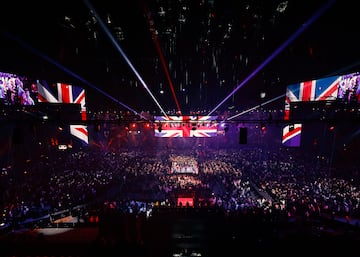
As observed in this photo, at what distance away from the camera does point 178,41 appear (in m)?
9.90

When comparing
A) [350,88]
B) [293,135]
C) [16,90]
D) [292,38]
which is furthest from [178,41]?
[16,90]

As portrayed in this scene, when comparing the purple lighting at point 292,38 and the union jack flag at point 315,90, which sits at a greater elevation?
the purple lighting at point 292,38

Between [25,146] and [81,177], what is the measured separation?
6216 millimetres

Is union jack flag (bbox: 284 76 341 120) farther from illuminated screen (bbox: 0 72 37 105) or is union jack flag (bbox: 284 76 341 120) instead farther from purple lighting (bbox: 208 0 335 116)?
illuminated screen (bbox: 0 72 37 105)

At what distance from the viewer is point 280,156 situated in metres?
27.7

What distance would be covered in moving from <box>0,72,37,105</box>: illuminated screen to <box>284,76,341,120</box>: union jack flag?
17478 millimetres

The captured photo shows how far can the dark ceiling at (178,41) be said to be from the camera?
292 inches

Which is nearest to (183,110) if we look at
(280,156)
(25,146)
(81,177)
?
(280,156)

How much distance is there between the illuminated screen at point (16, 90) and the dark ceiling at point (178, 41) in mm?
616

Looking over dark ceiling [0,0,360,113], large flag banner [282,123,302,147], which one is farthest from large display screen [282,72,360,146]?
dark ceiling [0,0,360,113]

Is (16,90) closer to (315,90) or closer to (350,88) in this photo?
(315,90)

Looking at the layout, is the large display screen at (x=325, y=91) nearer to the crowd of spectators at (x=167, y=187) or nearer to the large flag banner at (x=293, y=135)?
the large flag banner at (x=293, y=135)

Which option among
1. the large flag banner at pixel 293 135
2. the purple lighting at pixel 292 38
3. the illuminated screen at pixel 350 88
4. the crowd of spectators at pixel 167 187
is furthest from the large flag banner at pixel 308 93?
the crowd of spectators at pixel 167 187

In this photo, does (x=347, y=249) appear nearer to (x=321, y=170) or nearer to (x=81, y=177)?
(x=321, y=170)
